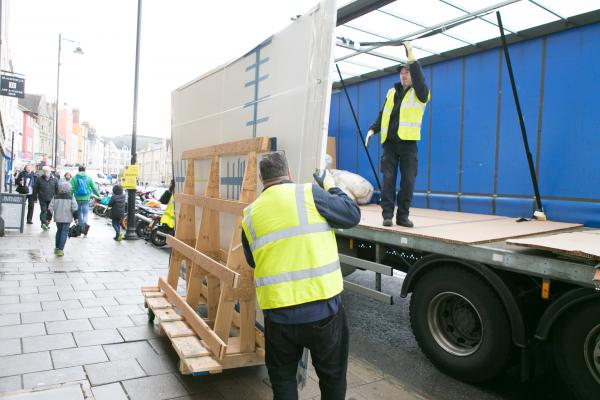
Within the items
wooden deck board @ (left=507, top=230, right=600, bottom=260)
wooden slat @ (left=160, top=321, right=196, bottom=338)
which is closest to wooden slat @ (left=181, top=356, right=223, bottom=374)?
wooden slat @ (left=160, top=321, right=196, bottom=338)

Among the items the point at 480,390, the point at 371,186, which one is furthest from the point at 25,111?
the point at 480,390

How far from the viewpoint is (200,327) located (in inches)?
141

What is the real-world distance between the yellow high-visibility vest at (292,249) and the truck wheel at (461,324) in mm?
1610

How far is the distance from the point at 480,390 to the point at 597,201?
7.03ft

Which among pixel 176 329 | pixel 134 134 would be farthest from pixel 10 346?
pixel 134 134

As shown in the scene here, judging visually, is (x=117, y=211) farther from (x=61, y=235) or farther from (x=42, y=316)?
(x=42, y=316)

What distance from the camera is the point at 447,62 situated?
584 centimetres

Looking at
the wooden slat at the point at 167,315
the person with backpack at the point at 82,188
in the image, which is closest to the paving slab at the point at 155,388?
the wooden slat at the point at 167,315

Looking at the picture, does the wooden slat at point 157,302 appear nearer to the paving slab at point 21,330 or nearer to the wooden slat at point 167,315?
the wooden slat at point 167,315

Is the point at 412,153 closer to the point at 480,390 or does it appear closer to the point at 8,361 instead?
the point at 480,390

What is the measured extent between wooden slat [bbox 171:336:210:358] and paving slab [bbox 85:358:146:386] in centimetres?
46

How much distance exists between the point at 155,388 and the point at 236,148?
1979mm

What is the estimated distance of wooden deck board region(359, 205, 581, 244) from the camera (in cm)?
383

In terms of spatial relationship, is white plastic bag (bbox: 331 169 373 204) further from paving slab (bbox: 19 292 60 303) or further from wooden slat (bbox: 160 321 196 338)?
paving slab (bbox: 19 292 60 303)
